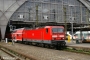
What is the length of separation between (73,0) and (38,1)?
17797 millimetres

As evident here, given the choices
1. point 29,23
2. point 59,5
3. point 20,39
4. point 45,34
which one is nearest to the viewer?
point 45,34

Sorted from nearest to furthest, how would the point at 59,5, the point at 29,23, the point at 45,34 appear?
the point at 45,34, the point at 29,23, the point at 59,5

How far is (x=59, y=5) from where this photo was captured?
102875 mm

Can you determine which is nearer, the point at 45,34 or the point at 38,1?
the point at 45,34

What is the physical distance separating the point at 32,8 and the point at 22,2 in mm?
5065

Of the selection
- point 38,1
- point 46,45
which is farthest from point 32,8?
point 46,45

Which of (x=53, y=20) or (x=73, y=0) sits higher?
(x=73, y=0)

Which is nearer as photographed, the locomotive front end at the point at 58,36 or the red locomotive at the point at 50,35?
the locomotive front end at the point at 58,36

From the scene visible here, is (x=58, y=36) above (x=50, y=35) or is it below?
below

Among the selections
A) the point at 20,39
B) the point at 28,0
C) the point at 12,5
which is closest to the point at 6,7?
the point at 12,5

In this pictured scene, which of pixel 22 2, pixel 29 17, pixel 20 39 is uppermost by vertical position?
pixel 22 2

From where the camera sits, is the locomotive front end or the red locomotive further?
the red locomotive

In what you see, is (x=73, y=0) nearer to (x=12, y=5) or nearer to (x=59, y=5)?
(x=59, y=5)

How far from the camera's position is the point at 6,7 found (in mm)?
98312
